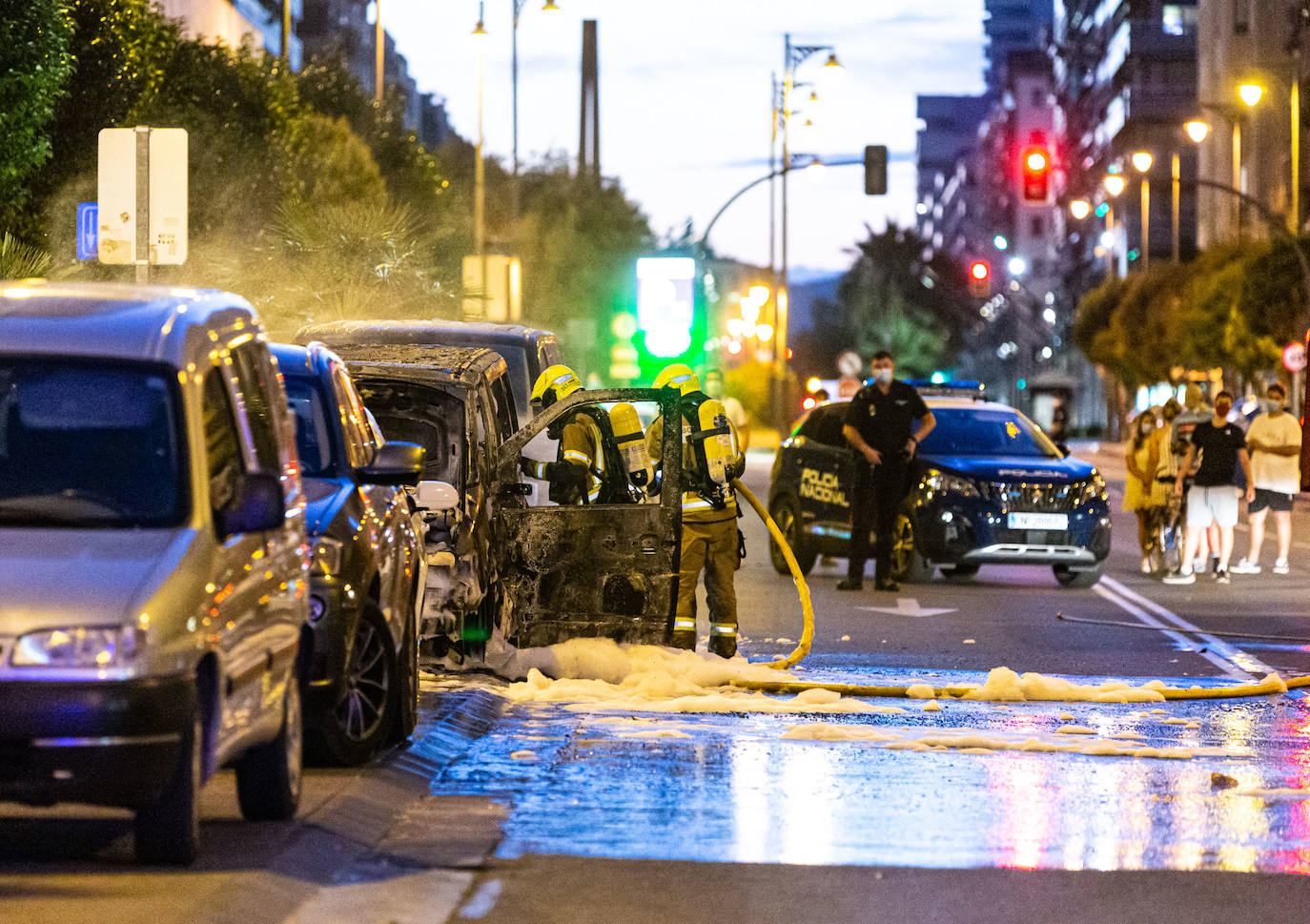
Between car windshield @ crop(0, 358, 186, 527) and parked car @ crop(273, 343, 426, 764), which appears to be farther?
parked car @ crop(273, 343, 426, 764)

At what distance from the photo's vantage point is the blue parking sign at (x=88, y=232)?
14.3m

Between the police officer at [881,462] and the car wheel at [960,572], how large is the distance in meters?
1.61

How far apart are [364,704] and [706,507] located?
13.7 feet

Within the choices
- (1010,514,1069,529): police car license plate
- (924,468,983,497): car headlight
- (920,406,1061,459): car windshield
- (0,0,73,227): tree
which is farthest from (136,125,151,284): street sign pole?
(920,406,1061,459): car windshield

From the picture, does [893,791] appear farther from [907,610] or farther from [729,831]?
[907,610]

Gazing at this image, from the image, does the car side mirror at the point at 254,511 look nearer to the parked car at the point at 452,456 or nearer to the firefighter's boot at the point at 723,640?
the parked car at the point at 452,456

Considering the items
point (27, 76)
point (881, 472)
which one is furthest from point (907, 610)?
point (27, 76)

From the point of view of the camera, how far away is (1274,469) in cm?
2256

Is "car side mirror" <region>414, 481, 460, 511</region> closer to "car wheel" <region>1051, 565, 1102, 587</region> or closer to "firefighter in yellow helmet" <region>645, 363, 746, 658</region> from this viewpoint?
"firefighter in yellow helmet" <region>645, 363, 746, 658</region>

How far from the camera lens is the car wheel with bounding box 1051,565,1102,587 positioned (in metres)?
20.4

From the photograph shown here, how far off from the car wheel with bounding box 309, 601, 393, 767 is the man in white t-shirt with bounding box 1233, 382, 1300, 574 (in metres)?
14.5

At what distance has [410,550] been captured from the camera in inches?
395

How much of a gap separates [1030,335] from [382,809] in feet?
455

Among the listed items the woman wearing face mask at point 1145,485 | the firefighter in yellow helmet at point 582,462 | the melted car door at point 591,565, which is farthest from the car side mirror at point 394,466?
the woman wearing face mask at point 1145,485
